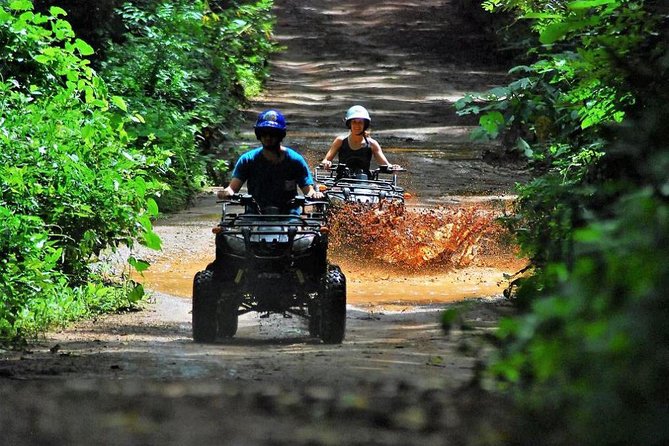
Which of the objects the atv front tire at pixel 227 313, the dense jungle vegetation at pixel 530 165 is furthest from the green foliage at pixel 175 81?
the atv front tire at pixel 227 313

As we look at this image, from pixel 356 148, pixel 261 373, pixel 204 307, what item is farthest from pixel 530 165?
pixel 261 373

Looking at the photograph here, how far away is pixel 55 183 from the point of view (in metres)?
10.8

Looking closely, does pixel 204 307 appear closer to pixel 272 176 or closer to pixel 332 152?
pixel 272 176

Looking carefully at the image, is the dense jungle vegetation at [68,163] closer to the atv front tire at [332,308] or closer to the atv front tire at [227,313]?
the atv front tire at [227,313]

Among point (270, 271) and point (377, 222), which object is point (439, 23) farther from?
point (270, 271)

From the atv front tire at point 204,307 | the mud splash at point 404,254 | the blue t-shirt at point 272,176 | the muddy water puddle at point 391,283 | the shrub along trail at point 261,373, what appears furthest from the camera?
the mud splash at point 404,254

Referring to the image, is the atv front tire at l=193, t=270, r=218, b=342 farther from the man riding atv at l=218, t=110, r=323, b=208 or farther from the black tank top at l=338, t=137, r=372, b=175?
the black tank top at l=338, t=137, r=372, b=175

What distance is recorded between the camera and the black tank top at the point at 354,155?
16.0 metres

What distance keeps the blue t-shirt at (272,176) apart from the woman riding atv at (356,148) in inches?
212

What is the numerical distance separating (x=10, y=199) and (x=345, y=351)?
3222 mm

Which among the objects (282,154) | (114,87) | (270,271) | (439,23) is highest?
(439,23)

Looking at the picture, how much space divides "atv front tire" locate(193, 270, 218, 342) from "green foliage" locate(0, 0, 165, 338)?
1280 millimetres

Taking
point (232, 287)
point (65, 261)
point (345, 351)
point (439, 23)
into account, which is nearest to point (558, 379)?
point (345, 351)

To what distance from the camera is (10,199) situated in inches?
397
